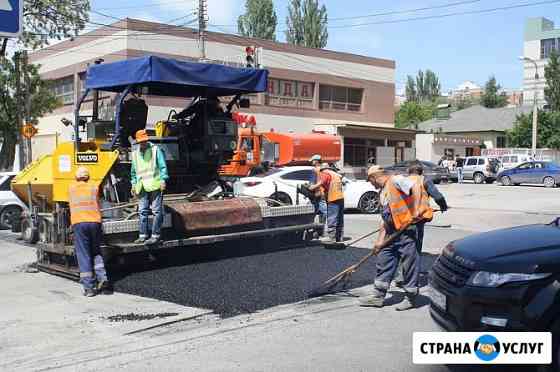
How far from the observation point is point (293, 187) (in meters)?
17.0

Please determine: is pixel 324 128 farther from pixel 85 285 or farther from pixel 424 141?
pixel 85 285

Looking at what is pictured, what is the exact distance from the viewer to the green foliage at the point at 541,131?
49594mm

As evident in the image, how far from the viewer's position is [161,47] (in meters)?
32.0

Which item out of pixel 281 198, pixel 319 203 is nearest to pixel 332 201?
pixel 319 203

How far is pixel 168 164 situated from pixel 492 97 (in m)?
83.8

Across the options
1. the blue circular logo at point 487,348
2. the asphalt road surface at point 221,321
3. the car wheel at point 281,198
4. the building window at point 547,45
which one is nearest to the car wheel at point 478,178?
the car wheel at point 281,198

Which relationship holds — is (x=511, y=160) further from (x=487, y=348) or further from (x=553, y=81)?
(x=487, y=348)

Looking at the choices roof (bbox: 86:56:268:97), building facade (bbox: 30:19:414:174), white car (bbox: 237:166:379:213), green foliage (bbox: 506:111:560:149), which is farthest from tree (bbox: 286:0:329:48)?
roof (bbox: 86:56:268:97)

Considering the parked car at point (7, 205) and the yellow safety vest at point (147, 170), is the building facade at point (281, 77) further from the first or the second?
the yellow safety vest at point (147, 170)

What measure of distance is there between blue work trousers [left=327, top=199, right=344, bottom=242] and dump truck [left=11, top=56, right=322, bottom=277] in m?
0.29

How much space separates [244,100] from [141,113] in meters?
2.09

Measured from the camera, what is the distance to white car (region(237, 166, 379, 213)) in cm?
1625

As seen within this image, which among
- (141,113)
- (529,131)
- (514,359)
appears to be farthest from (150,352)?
(529,131)

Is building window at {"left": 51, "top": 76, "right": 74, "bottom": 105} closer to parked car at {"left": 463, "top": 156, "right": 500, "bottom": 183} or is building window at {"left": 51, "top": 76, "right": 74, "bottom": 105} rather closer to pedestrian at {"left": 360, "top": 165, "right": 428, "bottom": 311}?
parked car at {"left": 463, "top": 156, "right": 500, "bottom": 183}
